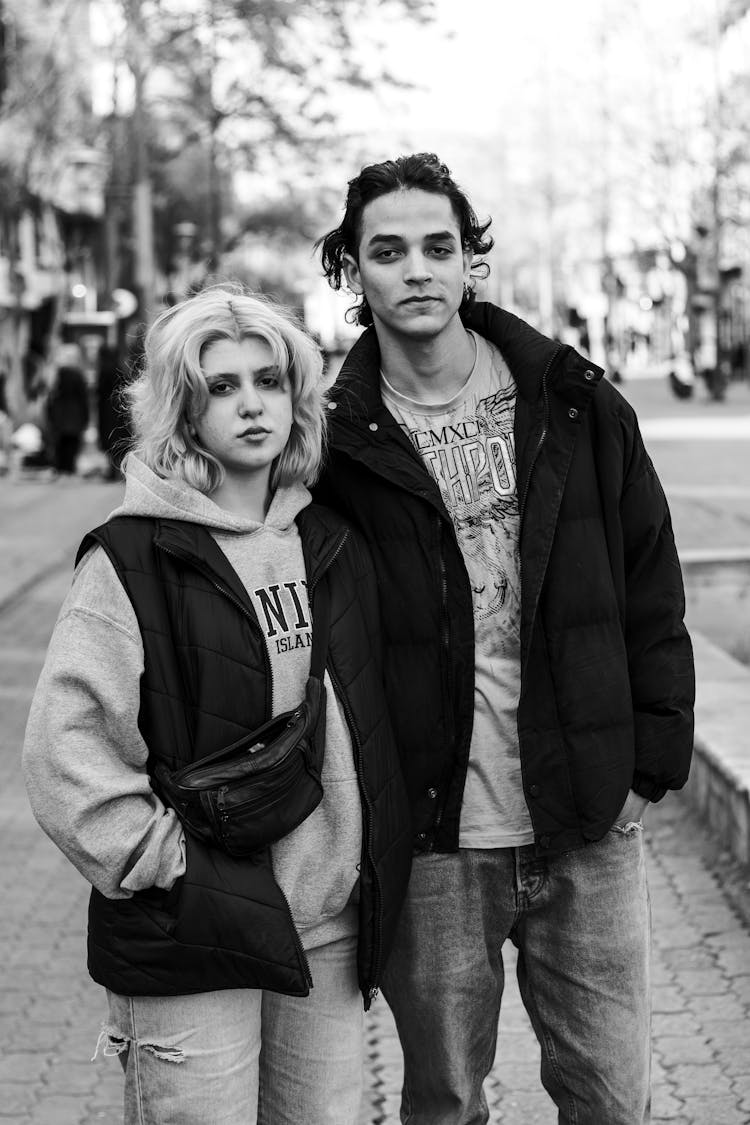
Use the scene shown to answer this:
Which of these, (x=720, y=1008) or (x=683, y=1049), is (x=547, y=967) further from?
(x=720, y=1008)

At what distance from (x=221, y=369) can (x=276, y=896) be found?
85 centimetres

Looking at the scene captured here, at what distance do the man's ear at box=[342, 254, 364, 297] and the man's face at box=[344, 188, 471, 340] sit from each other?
7 cm

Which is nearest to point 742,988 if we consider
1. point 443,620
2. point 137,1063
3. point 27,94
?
point 443,620

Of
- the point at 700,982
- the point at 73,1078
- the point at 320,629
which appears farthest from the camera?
the point at 700,982

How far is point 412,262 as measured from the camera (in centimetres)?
297

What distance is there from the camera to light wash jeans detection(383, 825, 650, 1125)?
9.77ft

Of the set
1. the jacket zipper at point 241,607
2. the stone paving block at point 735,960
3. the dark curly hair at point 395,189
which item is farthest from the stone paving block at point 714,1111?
the dark curly hair at point 395,189

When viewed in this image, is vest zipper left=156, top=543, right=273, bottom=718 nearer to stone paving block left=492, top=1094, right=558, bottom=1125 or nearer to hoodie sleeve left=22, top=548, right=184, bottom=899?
hoodie sleeve left=22, top=548, right=184, bottom=899

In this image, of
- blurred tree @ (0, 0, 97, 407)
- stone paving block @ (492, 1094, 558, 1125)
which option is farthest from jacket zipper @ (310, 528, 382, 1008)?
blurred tree @ (0, 0, 97, 407)

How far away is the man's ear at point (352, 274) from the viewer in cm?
314

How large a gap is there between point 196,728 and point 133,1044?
50 centimetres

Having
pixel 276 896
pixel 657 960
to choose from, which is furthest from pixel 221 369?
pixel 657 960

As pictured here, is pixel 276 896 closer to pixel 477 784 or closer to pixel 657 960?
pixel 477 784

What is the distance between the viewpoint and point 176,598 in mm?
2637
